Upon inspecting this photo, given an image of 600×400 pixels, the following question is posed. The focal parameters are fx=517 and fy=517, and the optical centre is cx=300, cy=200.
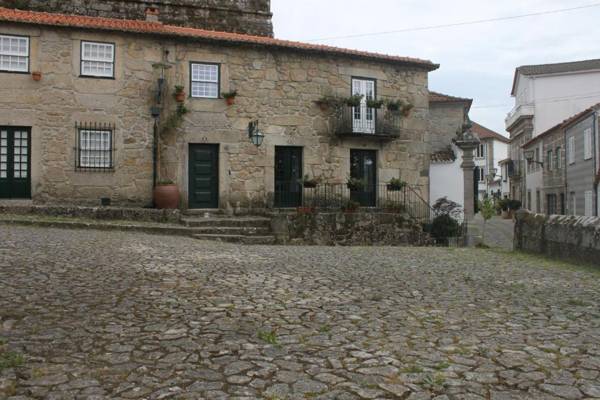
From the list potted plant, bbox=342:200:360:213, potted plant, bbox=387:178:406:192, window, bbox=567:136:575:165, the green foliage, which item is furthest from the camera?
window, bbox=567:136:575:165

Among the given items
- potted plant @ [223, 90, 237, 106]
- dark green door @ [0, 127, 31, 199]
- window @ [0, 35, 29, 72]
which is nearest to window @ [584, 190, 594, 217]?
potted plant @ [223, 90, 237, 106]

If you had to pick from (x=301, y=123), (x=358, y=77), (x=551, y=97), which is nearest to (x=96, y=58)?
(x=301, y=123)

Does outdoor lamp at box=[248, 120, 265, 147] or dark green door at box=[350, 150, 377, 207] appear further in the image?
dark green door at box=[350, 150, 377, 207]

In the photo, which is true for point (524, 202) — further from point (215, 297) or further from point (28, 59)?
point (215, 297)

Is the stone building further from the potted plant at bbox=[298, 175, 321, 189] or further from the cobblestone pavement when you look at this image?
the cobblestone pavement

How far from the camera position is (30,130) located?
14.2 metres

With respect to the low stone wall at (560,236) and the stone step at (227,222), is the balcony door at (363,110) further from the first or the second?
the low stone wall at (560,236)

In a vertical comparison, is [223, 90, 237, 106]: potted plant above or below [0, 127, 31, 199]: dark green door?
above

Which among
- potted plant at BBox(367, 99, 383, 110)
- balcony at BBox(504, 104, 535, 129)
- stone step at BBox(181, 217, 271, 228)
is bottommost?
stone step at BBox(181, 217, 271, 228)

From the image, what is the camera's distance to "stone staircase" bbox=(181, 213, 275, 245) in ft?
40.7

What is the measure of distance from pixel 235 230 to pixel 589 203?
59.7 ft

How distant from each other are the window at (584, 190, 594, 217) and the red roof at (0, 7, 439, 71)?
11372mm

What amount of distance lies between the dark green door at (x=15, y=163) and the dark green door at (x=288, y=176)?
23.4ft

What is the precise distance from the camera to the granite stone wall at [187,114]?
46.5 feet
